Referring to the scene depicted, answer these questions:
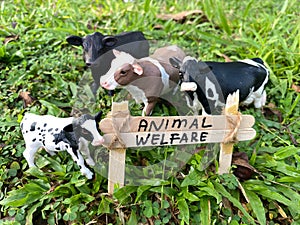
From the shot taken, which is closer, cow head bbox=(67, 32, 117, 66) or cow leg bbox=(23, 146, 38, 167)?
cow leg bbox=(23, 146, 38, 167)

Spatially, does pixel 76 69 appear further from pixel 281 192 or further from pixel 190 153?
pixel 281 192

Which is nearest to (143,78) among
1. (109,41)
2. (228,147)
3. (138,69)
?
(138,69)

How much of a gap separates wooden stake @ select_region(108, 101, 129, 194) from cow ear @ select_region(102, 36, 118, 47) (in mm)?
574

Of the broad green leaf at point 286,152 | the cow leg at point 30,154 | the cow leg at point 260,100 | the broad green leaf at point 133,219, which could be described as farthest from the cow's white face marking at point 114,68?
the broad green leaf at point 286,152

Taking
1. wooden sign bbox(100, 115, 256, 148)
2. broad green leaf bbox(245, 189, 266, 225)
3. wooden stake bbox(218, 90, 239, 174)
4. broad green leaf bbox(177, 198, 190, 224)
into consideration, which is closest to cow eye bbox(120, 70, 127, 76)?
wooden sign bbox(100, 115, 256, 148)

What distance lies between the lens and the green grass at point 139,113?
1.80 metres

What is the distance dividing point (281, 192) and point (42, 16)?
229 centimetres

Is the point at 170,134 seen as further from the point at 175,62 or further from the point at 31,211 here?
the point at 31,211

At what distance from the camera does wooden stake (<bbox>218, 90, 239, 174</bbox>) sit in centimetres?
177

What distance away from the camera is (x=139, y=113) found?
2.20 meters

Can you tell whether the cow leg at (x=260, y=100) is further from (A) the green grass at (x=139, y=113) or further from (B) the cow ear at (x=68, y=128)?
(B) the cow ear at (x=68, y=128)

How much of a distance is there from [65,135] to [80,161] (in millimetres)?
145

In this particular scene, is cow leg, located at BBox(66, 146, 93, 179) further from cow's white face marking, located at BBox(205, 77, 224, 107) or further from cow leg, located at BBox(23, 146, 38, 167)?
cow's white face marking, located at BBox(205, 77, 224, 107)

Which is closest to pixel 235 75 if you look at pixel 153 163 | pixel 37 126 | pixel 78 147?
pixel 153 163
